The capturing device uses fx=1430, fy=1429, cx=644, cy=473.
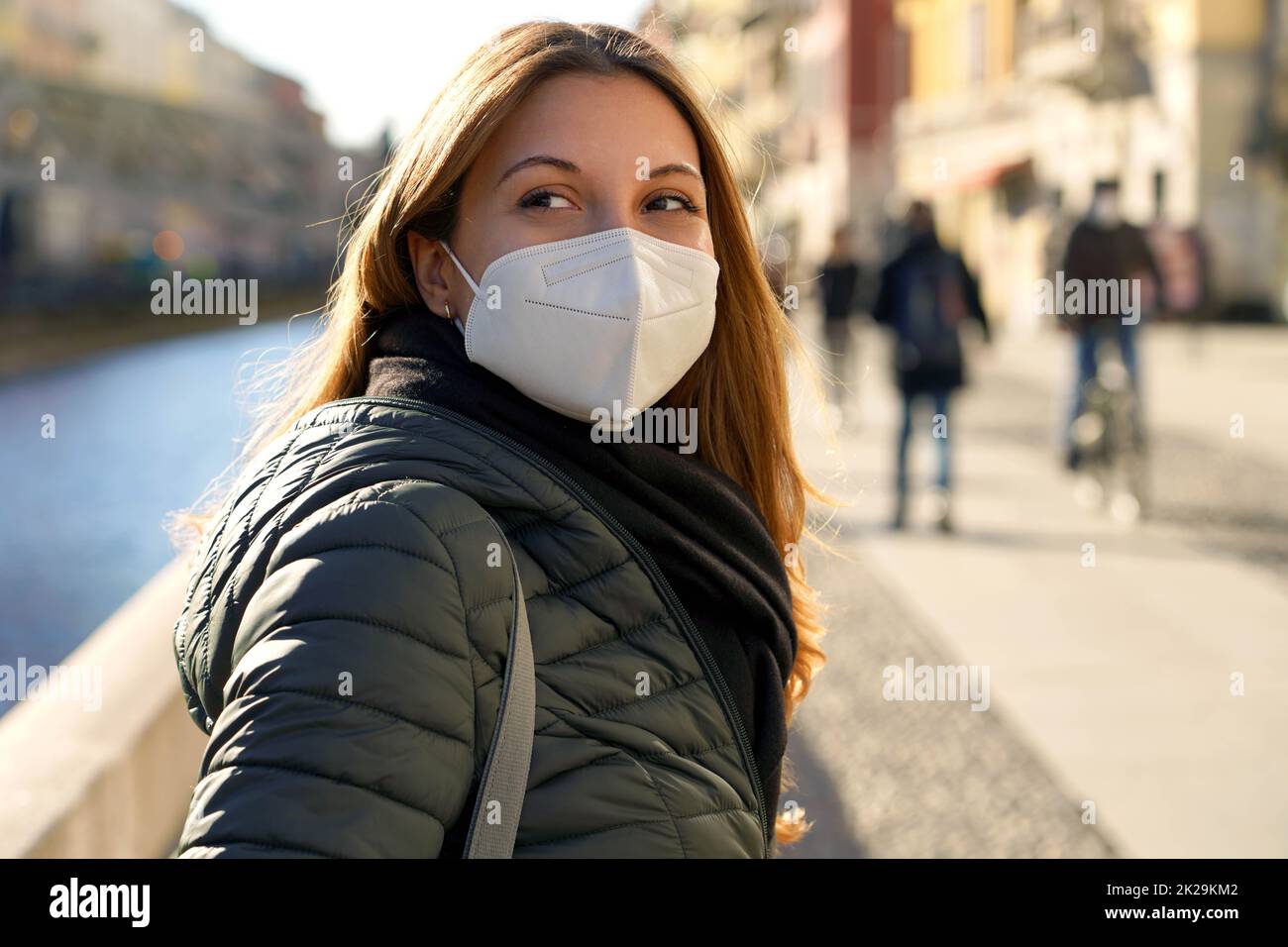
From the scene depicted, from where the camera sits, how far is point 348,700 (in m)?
1.14

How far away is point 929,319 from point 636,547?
7.23 meters

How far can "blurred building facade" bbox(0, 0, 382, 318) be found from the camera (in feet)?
92.9

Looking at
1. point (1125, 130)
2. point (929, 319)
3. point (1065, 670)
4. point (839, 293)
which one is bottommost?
point (1065, 670)

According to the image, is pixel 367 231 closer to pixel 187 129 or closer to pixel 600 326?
pixel 600 326

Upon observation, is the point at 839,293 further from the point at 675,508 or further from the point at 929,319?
the point at 675,508

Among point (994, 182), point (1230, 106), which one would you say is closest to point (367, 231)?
point (1230, 106)

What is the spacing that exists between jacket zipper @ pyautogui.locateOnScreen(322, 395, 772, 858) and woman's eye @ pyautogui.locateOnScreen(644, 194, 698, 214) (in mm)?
428

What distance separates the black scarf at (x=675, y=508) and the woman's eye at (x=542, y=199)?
0.17 metres

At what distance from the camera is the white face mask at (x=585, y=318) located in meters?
1.62

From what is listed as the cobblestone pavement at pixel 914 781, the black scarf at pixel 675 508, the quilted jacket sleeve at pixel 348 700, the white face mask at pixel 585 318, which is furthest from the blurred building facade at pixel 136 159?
the quilted jacket sleeve at pixel 348 700

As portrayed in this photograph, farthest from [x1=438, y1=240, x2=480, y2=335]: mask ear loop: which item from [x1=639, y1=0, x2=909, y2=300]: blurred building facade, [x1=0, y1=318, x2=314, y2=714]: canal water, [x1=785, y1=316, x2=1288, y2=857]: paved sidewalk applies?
[x1=639, y1=0, x2=909, y2=300]: blurred building facade

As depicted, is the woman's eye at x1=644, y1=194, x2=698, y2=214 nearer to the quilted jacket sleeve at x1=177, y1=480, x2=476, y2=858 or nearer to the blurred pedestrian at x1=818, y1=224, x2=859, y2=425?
the quilted jacket sleeve at x1=177, y1=480, x2=476, y2=858

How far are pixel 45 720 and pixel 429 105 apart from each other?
226 cm

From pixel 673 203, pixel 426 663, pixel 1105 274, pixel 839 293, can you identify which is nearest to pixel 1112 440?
pixel 1105 274
